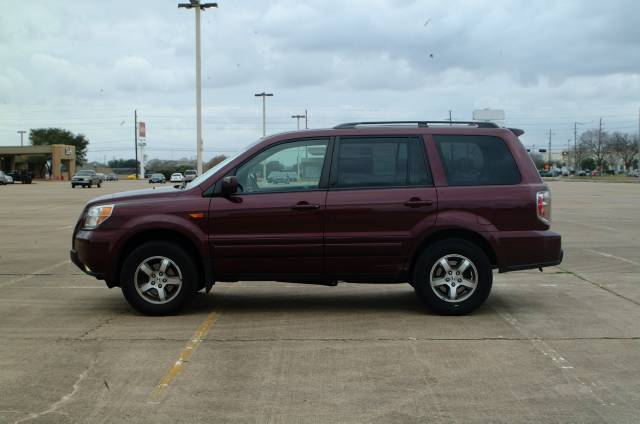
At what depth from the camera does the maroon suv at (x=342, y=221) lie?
7.14m

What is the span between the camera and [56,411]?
15.2 feet

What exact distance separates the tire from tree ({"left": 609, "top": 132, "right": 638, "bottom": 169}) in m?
138

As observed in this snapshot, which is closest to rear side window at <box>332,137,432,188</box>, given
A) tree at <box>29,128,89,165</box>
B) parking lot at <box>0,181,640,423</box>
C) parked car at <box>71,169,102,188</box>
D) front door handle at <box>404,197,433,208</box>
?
front door handle at <box>404,197,433,208</box>

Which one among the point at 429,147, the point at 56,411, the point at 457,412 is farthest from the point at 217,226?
the point at 457,412

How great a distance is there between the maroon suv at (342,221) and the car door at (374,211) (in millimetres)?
10

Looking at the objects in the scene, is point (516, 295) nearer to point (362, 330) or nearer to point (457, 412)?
point (362, 330)

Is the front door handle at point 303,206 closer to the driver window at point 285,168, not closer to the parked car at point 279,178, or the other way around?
the driver window at point 285,168

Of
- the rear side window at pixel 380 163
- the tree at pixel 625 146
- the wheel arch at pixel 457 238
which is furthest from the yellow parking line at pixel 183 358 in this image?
the tree at pixel 625 146

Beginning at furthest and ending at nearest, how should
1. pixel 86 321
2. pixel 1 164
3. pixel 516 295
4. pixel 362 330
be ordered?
pixel 1 164 < pixel 516 295 < pixel 86 321 < pixel 362 330

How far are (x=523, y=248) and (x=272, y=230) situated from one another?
101 inches

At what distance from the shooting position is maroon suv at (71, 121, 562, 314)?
7.14 meters

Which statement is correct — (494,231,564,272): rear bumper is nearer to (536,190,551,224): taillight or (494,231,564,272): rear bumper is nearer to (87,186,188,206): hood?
(536,190,551,224): taillight

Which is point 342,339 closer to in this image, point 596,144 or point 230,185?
point 230,185

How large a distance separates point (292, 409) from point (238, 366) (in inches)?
41.4
